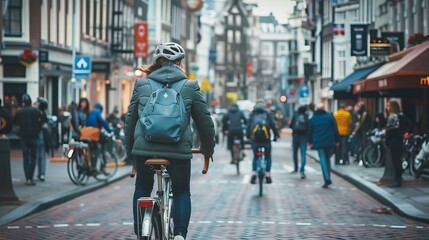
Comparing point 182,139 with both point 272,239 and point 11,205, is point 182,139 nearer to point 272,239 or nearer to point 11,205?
point 272,239

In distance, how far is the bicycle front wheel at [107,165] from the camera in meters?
24.0

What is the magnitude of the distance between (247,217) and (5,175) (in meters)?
3.94

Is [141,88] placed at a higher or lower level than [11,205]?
higher

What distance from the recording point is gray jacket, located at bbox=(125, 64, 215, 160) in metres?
8.52

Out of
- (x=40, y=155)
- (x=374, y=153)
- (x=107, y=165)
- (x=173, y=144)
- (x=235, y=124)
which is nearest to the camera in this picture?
(x=173, y=144)

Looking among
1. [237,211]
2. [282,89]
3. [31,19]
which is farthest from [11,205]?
[282,89]

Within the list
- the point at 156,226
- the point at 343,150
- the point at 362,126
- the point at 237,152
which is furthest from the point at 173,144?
the point at 362,126

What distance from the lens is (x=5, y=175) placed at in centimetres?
1689

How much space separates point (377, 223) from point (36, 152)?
9.50 metres

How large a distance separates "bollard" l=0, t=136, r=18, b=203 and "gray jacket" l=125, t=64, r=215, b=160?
803cm

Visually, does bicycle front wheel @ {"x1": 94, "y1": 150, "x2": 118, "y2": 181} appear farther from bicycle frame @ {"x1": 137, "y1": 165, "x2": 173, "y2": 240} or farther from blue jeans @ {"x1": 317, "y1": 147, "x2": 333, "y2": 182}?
bicycle frame @ {"x1": 137, "y1": 165, "x2": 173, "y2": 240}

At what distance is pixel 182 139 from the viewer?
8555 millimetres

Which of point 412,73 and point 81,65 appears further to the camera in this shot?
point 81,65

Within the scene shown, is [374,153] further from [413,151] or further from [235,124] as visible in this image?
[413,151]
